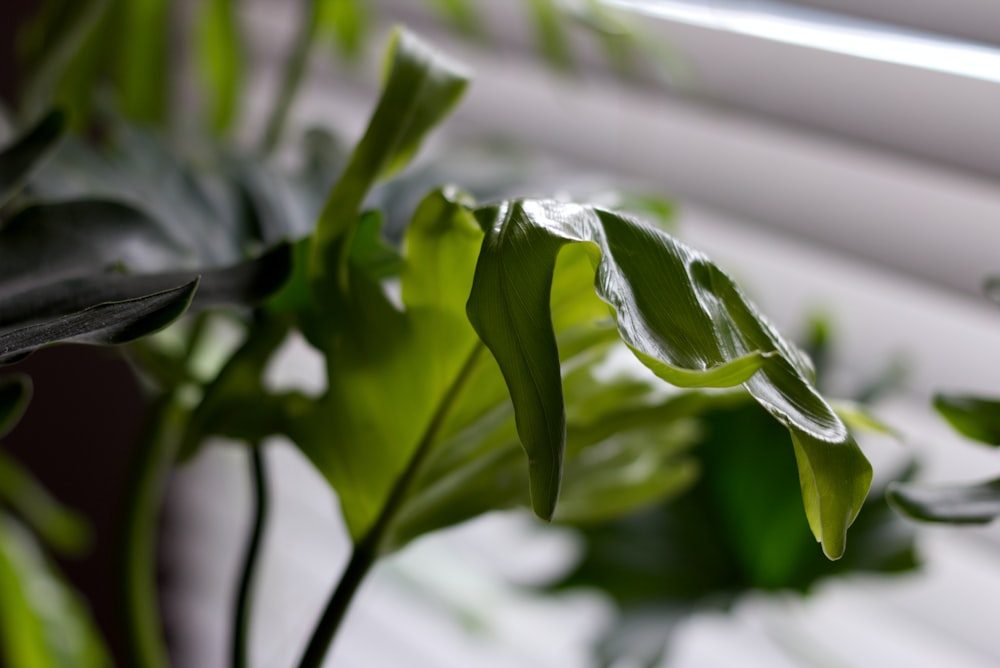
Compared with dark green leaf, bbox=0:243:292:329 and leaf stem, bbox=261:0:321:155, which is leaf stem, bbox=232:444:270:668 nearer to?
dark green leaf, bbox=0:243:292:329

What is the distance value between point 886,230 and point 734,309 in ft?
1.89

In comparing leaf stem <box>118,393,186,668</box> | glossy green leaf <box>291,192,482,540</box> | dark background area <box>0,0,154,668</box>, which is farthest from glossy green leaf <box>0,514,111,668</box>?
dark background area <box>0,0,154,668</box>

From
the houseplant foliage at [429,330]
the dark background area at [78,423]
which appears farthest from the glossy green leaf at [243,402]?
the dark background area at [78,423]

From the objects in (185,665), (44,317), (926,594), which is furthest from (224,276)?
(185,665)

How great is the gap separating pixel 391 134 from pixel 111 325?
14cm

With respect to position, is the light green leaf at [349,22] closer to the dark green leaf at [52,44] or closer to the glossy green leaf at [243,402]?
the dark green leaf at [52,44]

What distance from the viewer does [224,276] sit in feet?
1.32

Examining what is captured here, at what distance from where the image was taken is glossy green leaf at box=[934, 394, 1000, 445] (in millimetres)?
398

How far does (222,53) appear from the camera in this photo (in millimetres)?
910

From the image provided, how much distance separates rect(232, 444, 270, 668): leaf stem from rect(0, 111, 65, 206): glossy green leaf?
0.58 feet

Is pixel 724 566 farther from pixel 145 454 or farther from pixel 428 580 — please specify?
pixel 428 580

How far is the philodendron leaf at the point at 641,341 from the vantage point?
280mm

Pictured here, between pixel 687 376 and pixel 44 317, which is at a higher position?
pixel 687 376

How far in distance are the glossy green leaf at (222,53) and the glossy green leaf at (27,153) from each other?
0.43m
